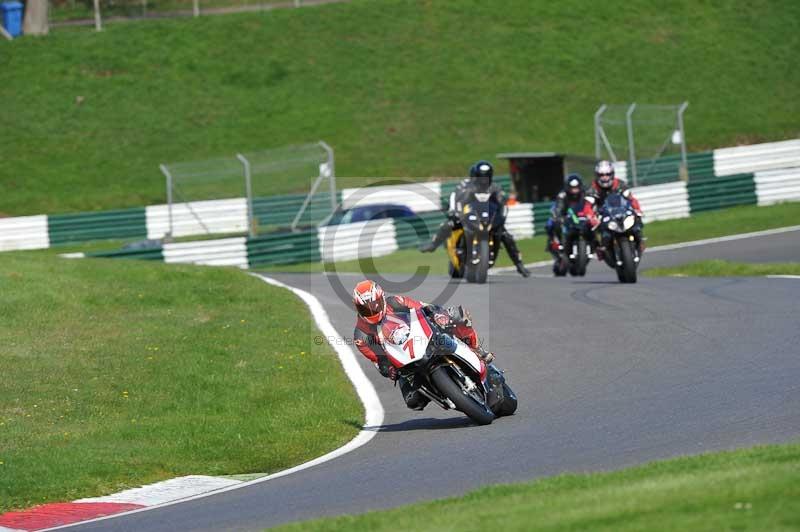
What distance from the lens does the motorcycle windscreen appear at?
9.73 m

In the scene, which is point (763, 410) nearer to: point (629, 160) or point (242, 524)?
point (242, 524)

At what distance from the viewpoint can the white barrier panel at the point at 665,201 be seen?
30.2 m

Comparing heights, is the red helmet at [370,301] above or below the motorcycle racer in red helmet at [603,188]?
below

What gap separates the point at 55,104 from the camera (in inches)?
1702

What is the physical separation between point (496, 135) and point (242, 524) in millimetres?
35536

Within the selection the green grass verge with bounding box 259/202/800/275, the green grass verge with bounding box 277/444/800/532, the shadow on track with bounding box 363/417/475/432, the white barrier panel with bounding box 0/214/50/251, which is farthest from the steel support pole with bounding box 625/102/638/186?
the green grass verge with bounding box 277/444/800/532

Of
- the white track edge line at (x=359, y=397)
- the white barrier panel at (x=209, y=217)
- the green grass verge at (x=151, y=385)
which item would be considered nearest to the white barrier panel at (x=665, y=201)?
the white barrier panel at (x=209, y=217)

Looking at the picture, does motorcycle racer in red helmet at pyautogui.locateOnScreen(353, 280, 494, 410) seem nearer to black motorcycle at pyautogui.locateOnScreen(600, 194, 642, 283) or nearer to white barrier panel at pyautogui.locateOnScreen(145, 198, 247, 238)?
black motorcycle at pyautogui.locateOnScreen(600, 194, 642, 283)

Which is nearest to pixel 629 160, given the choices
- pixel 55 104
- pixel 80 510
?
pixel 55 104

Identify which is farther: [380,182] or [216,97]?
[216,97]

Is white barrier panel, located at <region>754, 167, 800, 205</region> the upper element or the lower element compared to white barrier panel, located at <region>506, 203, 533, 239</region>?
upper

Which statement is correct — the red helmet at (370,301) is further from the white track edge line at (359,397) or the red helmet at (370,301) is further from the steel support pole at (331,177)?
the steel support pole at (331,177)

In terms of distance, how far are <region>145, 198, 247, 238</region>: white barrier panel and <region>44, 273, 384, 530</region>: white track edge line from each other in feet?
36.6

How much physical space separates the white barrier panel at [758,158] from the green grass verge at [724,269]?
13469mm
